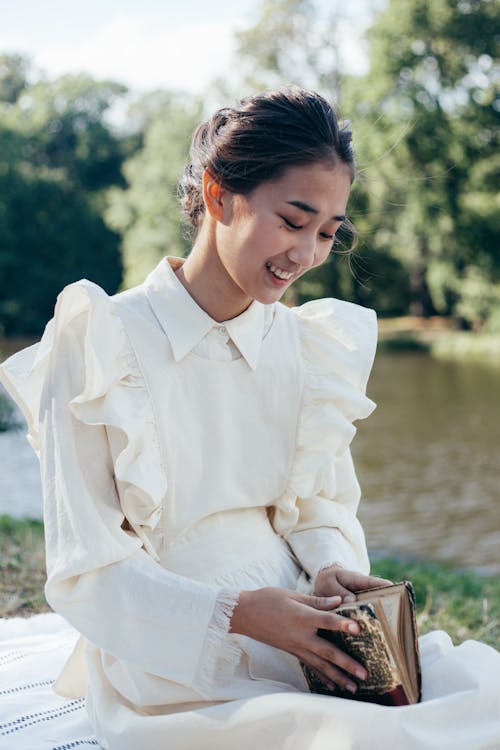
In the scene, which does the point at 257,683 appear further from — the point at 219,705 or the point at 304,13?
the point at 304,13

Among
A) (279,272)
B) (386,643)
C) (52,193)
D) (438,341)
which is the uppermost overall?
(279,272)

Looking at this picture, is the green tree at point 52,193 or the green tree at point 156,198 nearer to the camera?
the green tree at point 156,198

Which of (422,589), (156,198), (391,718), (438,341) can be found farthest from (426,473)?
(156,198)

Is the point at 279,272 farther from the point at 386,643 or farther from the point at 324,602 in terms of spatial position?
the point at 386,643

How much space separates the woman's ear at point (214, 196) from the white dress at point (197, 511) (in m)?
0.21

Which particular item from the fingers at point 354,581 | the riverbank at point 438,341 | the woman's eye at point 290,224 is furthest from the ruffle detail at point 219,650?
the riverbank at point 438,341

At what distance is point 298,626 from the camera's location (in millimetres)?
1885

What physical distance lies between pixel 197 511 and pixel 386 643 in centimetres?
54

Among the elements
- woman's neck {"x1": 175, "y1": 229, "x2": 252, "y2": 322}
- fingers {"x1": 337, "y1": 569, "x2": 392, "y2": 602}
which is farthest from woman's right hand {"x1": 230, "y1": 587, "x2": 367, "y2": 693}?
woman's neck {"x1": 175, "y1": 229, "x2": 252, "y2": 322}

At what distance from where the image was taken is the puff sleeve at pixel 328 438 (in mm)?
2338

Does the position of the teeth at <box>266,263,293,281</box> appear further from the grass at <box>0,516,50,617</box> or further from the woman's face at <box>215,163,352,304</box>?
the grass at <box>0,516,50,617</box>

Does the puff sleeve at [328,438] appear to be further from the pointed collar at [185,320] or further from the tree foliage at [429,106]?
the tree foliage at [429,106]

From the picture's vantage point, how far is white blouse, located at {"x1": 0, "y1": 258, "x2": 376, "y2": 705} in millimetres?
1971

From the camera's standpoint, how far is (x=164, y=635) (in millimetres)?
1954
